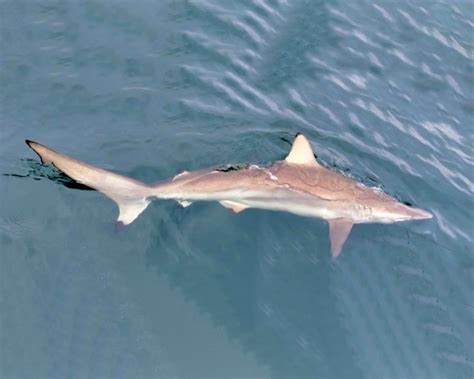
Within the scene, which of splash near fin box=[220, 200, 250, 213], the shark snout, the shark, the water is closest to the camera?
the water

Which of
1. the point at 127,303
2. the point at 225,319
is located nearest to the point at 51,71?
the point at 127,303

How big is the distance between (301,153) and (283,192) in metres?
0.68

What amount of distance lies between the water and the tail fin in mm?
406

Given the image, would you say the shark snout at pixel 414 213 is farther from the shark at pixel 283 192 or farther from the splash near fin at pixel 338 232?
the splash near fin at pixel 338 232

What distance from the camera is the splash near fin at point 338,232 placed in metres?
9.21

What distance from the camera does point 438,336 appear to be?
29.1 feet

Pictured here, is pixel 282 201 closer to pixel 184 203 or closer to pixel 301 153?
pixel 301 153

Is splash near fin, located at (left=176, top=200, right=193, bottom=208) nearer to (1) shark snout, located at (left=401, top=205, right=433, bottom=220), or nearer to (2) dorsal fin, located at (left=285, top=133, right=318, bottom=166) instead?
(2) dorsal fin, located at (left=285, top=133, right=318, bottom=166)

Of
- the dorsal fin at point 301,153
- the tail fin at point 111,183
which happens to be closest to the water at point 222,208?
the tail fin at point 111,183

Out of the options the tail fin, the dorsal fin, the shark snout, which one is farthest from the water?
the dorsal fin

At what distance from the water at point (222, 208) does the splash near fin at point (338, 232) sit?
264 mm

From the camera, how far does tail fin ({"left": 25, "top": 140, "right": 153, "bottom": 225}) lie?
7750 mm

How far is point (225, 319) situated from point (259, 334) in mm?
521

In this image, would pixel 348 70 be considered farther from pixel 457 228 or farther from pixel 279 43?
pixel 457 228
